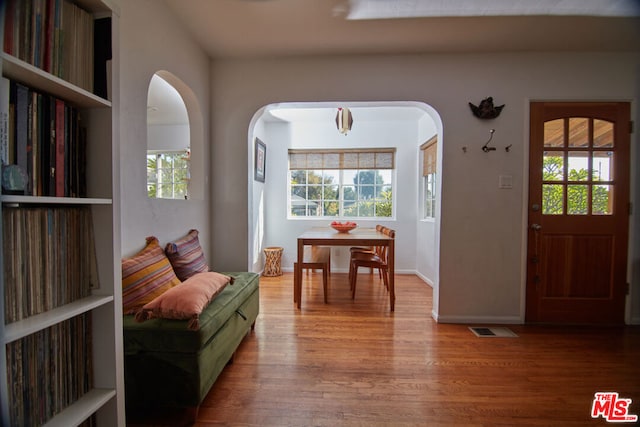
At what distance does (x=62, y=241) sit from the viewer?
0.93 meters

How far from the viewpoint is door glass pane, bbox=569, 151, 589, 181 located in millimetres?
2398

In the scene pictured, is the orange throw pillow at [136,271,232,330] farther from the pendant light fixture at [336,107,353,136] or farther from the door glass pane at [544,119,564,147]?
the door glass pane at [544,119,564,147]

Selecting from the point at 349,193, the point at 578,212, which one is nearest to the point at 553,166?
the point at 578,212

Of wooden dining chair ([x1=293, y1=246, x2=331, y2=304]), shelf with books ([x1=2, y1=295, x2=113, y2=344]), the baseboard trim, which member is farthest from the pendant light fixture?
shelf with books ([x1=2, y1=295, x2=113, y2=344])

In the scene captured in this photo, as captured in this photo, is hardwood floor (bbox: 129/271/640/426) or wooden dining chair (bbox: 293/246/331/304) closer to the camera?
hardwood floor (bbox: 129/271/640/426)

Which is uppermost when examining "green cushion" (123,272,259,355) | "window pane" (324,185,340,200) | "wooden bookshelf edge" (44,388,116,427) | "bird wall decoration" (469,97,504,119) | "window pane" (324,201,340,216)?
"bird wall decoration" (469,97,504,119)

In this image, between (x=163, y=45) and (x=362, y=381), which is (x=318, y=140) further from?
(x=362, y=381)

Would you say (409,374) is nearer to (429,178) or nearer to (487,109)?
(487,109)

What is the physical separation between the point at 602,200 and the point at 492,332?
1.63 meters

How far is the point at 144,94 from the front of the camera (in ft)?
5.52

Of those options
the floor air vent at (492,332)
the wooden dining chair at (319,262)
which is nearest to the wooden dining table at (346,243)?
the wooden dining chair at (319,262)

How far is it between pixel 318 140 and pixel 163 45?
107 inches

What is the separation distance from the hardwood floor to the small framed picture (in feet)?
6.77

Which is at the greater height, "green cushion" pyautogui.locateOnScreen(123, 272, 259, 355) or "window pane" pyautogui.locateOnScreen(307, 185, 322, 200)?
"window pane" pyautogui.locateOnScreen(307, 185, 322, 200)
